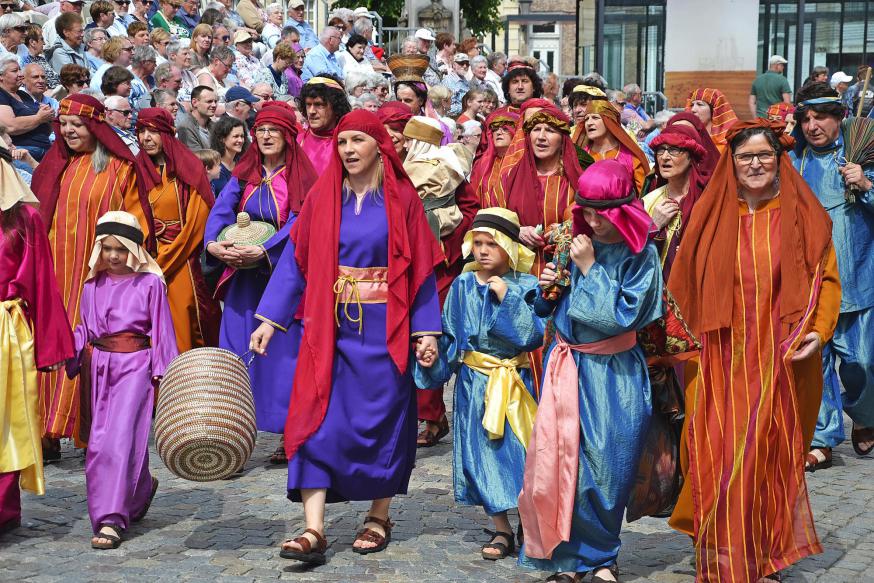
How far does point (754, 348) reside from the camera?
17.9 ft

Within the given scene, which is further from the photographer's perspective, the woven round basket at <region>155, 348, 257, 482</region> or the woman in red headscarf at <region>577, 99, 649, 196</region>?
the woman in red headscarf at <region>577, 99, 649, 196</region>

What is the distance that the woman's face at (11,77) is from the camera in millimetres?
10279

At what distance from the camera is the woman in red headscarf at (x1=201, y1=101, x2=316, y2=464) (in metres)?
7.76

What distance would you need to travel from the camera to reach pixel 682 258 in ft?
18.5

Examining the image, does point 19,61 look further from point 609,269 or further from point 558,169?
point 609,269

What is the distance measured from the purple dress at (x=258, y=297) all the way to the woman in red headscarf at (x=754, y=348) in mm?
2946

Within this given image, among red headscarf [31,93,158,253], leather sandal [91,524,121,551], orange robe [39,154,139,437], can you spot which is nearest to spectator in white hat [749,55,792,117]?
red headscarf [31,93,158,253]

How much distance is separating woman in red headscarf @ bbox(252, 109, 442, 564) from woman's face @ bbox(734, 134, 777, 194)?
4.98 ft

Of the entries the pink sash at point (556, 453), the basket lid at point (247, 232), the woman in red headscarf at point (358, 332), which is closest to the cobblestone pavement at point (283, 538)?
the woman in red headscarf at point (358, 332)

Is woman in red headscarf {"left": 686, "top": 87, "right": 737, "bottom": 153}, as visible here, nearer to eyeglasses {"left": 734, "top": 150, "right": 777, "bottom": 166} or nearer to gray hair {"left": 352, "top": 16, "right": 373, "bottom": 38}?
eyeglasses {"left": 734, "top": 150, "right": 777, "bottom": 166}

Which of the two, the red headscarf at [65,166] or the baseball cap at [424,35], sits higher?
the baseball cap at [424,35]

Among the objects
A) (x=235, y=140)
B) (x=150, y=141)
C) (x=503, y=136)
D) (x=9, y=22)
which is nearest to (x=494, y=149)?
(x=503, y=136)

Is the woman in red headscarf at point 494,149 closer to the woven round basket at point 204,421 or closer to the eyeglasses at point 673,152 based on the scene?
the eyeglasses at point 673,152

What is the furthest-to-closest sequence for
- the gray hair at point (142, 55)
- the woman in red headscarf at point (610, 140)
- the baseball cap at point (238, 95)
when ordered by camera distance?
1. the gray hair at point (142, 55)
2. the baseball cap at point (238, 95)
3. the woman in red headscarf at point (610, 140)
